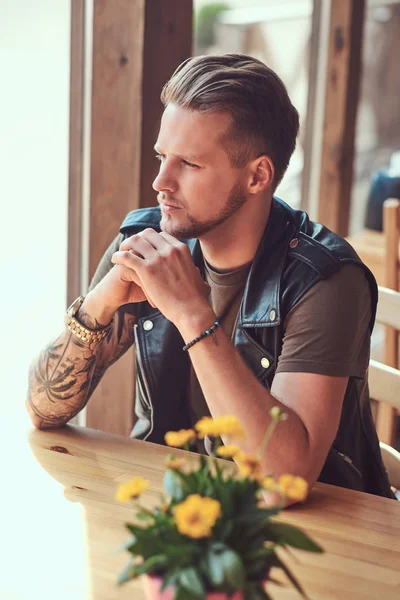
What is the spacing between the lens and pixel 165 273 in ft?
4.51

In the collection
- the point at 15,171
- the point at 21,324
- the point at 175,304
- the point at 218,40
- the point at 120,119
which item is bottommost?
the point at 21,324

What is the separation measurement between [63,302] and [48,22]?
2.41ft

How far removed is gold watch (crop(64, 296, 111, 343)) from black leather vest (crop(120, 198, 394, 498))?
12 centimetres

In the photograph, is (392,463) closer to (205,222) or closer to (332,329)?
(332,329)

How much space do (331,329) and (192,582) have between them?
81 cm

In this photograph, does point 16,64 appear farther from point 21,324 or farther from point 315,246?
point 315,246

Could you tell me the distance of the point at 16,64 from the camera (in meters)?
1.94

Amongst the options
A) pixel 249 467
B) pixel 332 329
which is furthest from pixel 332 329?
pixel 249 467

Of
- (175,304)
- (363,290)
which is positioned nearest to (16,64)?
(175,304)

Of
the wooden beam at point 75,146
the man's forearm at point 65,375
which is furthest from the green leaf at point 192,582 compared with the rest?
the wooden beam at point 75,146

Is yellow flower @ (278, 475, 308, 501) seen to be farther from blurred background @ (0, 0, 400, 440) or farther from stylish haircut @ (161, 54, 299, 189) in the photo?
blurred background @ (0, 0, 400, 440)

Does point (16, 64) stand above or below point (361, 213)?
above

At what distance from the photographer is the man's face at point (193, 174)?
4.69 ft

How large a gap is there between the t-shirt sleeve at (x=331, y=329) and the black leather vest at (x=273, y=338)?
0.07 feet
